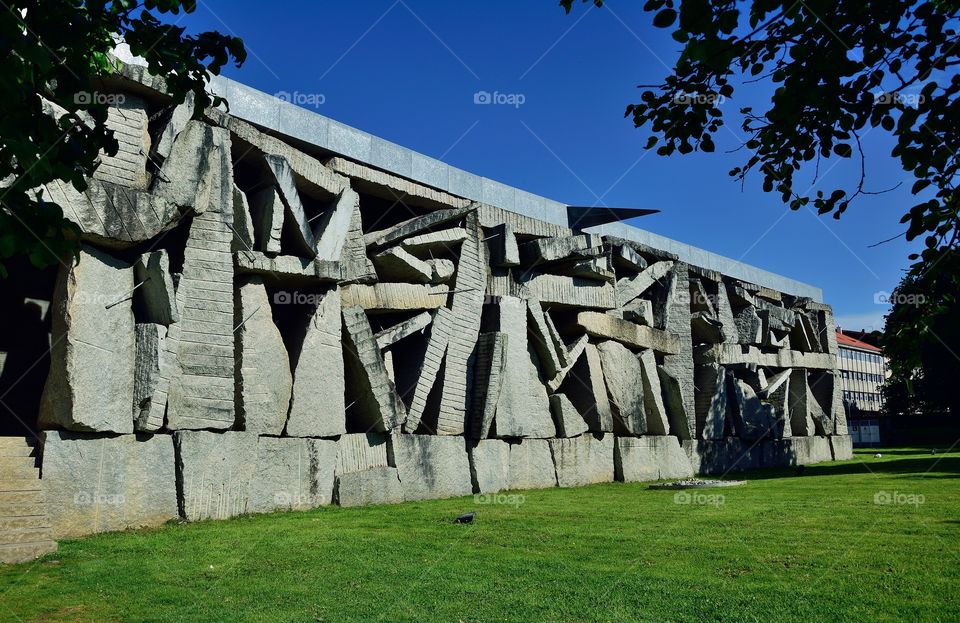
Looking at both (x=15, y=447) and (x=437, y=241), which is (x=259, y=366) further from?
(x=437, y=241)

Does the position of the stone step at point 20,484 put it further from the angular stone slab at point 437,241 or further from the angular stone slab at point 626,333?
the angular stone slab at point 626,333

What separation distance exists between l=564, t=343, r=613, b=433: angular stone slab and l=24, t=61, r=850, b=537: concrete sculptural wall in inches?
1.7

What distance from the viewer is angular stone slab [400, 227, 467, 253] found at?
12.8 metres

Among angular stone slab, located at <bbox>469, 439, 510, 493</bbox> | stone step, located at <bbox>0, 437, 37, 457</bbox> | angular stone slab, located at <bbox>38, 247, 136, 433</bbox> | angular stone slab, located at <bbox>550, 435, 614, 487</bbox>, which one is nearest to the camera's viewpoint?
stone step, located at <bbox>0, 437, 37, 457</bbox>

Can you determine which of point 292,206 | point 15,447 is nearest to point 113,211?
point 292,206

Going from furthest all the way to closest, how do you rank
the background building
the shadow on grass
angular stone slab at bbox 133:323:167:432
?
the background building, the shadow on grass, angular stone slab at bbox 133:323:167:432

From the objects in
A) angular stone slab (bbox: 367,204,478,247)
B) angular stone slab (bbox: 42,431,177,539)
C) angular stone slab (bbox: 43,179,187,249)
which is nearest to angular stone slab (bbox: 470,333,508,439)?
angular stone slab (bbox: 367,204,478,247)

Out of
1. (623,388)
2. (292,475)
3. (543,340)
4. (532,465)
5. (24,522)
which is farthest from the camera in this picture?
(623,388)

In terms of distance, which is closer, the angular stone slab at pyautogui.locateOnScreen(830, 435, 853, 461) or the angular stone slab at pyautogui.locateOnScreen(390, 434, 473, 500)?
the angular stone slab at pyautogui.locateOnScreen(390, 434, 473, 500)

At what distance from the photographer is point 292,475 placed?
33.8 ft

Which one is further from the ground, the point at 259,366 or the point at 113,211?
the point at 113,211

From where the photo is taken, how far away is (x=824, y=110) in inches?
208

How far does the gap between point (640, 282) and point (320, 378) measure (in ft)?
32.8

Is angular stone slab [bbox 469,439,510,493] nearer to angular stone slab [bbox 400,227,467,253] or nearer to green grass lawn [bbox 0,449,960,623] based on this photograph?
green grass lawn [bbox 0,449,960,623]
